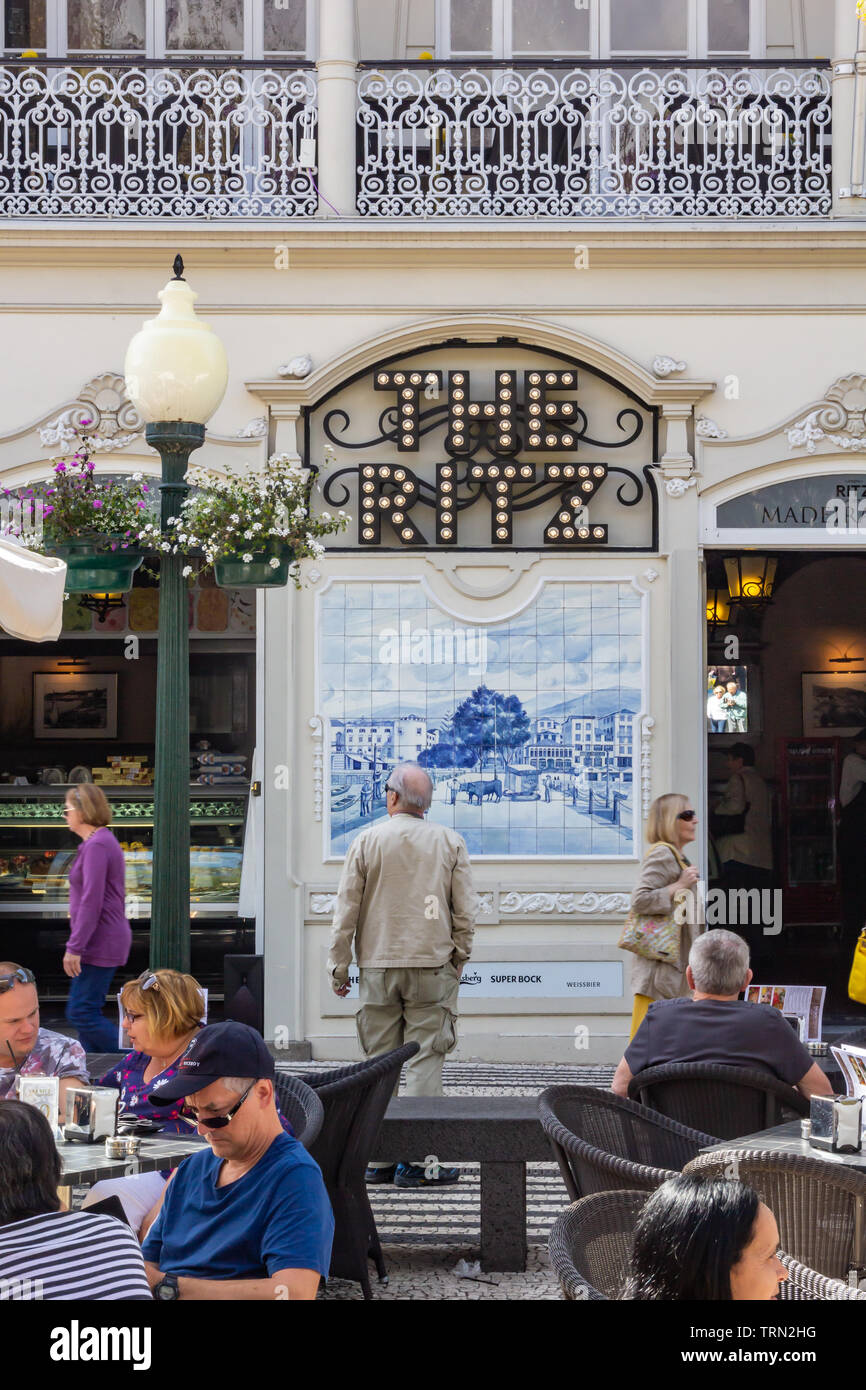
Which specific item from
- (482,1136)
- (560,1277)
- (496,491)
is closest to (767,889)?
(496,491)

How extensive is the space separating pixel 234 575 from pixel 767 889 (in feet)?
25.5

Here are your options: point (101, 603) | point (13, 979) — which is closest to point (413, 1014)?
point (13, 979)

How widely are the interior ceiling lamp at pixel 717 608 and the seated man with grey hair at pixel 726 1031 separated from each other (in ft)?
24.4

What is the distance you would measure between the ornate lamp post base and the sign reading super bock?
400 centimetres

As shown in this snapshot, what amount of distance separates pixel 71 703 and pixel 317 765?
3.26 m

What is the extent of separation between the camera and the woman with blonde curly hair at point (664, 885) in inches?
299

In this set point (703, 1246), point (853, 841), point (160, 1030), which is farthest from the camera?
point (853, 841)

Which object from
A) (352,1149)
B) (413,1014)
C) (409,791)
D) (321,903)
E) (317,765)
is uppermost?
(317,765)

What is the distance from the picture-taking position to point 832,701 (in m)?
14.4

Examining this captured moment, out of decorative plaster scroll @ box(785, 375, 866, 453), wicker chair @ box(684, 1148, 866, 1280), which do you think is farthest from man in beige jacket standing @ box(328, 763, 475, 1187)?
decorative plaster scroll @ box(785, 375, 866, 453)

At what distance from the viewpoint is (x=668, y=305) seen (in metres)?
10.4

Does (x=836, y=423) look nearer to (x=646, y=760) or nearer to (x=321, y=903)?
(x=646, y=760)

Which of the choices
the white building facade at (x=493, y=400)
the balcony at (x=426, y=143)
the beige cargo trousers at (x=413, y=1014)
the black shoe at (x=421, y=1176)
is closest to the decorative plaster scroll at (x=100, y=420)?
the white building facade at (x=493, y=400)

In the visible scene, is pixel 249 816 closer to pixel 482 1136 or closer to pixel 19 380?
pixel 19 380
